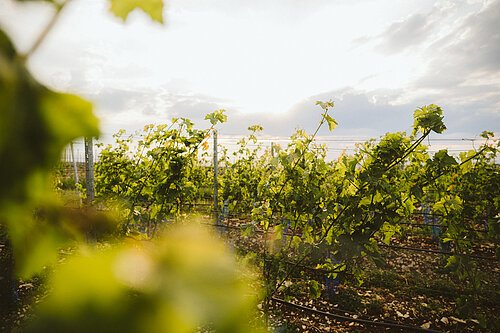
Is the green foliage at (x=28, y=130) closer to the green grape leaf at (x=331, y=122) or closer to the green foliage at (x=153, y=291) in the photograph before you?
the green foliage at (x=153, y=291)

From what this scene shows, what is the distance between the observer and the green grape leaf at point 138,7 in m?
0.42

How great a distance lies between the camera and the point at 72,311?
0.62 ft

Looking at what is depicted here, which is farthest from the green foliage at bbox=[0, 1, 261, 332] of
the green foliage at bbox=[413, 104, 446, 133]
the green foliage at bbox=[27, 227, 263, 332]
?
the green foliage at bbox=[413, 104, 446, 133]

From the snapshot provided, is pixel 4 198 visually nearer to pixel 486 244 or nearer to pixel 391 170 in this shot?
pixel 391 170

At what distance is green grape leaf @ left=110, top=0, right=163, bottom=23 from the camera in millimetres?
419

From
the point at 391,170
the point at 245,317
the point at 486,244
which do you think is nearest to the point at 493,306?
the point at 486,244

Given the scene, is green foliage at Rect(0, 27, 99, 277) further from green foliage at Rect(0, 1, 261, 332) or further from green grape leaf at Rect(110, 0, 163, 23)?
green grape leaf at Rect(110, 0, 163, 23)

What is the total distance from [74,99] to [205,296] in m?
0.17

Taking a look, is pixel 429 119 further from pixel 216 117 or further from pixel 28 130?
pixel 28 130

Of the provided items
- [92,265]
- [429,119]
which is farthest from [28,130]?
[429,119]

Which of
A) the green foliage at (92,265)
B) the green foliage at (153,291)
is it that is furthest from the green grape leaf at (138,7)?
the green foliage at (153,291)

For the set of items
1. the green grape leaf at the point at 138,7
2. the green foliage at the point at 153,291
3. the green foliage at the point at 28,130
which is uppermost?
the green grape leaf at the point at 138,7

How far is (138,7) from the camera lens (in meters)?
0.43

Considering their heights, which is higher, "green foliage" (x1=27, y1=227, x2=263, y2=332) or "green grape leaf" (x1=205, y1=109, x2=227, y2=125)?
"green grape leaf" (x1=205, y1=109, x2=227, y2=125)
